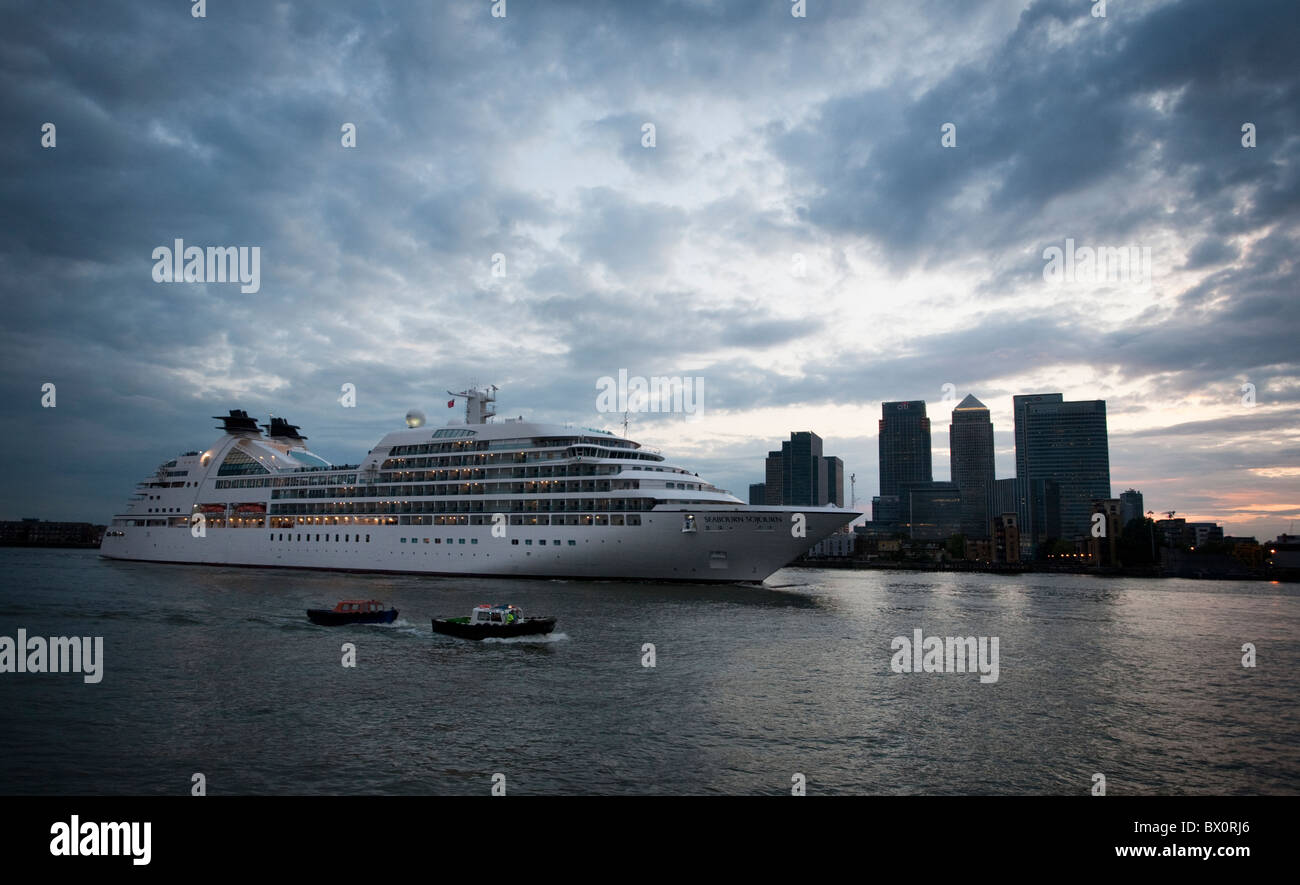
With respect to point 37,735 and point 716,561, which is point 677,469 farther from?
point 37,735

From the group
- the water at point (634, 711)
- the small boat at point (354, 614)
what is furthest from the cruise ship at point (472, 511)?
the small boat at point (354, 614)

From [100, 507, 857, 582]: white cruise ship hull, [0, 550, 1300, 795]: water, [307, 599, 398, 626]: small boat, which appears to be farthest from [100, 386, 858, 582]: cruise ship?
[307, 599, 398, 626]: small boat

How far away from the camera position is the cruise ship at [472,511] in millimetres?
59844

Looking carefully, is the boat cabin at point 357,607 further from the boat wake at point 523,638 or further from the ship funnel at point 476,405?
the ship funnel at point 476,405

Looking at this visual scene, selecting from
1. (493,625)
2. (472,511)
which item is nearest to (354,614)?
(493,625)

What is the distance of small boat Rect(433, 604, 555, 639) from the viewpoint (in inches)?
1416

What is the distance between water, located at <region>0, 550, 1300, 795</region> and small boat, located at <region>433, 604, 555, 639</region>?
0.82m

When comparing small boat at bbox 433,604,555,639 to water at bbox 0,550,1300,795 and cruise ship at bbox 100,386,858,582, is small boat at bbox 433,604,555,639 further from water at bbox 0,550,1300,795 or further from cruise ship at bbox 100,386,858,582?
cruise ship at bbox 100,386,858,582

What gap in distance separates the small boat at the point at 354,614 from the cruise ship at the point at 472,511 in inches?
893

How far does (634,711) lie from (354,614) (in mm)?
25031

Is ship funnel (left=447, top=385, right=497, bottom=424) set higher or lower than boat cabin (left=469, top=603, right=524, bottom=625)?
higher
